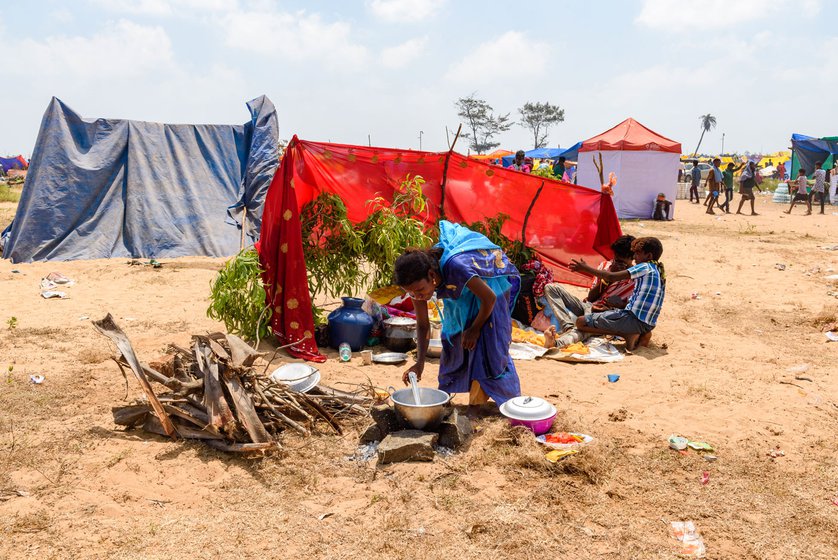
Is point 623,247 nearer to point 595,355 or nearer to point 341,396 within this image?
point 595,355

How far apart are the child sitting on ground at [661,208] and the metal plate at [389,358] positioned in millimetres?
11500

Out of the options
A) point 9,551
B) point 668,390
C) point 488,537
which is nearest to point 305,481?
point 488,537

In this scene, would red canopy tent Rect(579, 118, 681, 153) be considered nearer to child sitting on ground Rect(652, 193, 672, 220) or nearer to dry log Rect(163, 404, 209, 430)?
child sitting on ground Rect(652, 193, 672, 220)

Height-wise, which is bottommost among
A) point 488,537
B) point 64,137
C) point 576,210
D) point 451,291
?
point 488,537

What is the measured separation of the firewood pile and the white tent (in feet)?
40.6

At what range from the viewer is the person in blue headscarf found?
10.7 feet

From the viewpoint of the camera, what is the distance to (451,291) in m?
3.41

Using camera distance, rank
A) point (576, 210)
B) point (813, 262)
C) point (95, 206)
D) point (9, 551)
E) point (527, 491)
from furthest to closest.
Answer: point (95, 206) → point (813, 262) → point (576, 210) → point (527, 491) → point (9, 551)

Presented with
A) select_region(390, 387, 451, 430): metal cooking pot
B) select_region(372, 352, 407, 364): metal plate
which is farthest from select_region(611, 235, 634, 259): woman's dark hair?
select_region(390, 387, 451, 430): metal cooking pot

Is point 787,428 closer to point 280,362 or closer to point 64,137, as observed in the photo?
point 280,362

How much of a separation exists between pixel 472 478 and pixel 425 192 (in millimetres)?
3526

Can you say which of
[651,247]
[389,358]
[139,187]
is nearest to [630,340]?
[651,247]

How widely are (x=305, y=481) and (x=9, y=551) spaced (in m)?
1.18

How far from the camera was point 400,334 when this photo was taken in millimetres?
5176
